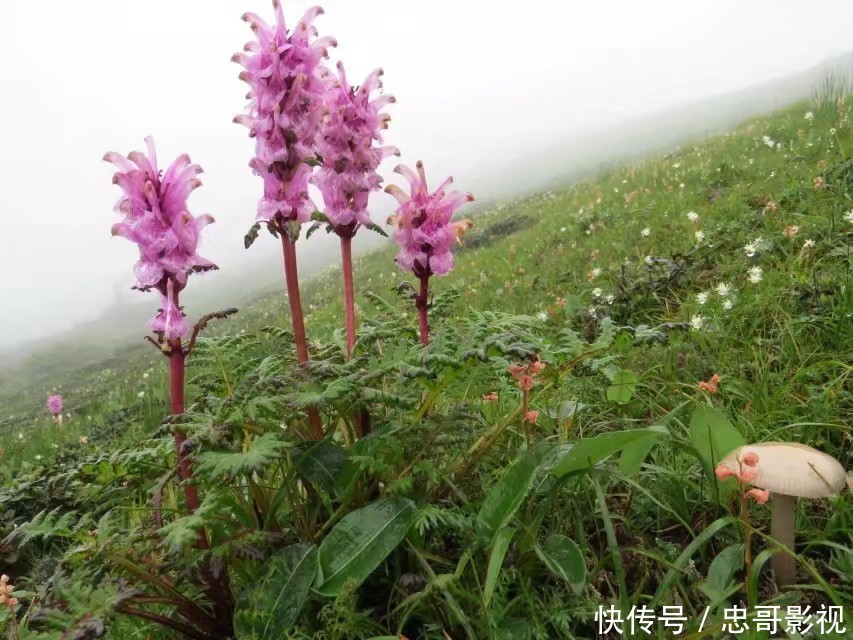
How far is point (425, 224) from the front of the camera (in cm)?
275

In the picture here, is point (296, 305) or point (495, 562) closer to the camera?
point (495, 562)

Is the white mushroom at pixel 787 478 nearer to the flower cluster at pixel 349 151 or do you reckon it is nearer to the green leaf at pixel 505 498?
the green leaf at pixel 505 498

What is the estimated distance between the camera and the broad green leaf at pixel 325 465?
230cm

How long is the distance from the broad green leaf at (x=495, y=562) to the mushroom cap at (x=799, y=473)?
84 centimetres

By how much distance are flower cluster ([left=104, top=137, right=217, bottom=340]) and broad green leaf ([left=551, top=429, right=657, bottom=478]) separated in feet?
5.10

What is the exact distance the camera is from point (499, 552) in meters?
2.03

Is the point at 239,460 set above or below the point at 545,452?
above

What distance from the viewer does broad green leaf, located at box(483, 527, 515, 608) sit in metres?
1.98

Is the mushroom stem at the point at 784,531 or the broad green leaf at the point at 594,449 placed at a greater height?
the broad green leaf at the point at 594,449

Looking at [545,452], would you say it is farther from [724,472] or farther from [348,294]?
[348,294]

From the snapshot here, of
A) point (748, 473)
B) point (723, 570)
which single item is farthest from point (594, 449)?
point (723, 570)

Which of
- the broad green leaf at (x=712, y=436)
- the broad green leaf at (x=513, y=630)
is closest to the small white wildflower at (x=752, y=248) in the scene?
the broad green leaf at (x=712, y=436)

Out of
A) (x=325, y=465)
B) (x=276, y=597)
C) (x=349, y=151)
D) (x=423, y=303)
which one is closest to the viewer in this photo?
(x=276, y=597)

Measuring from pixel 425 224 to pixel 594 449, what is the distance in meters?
1.24
